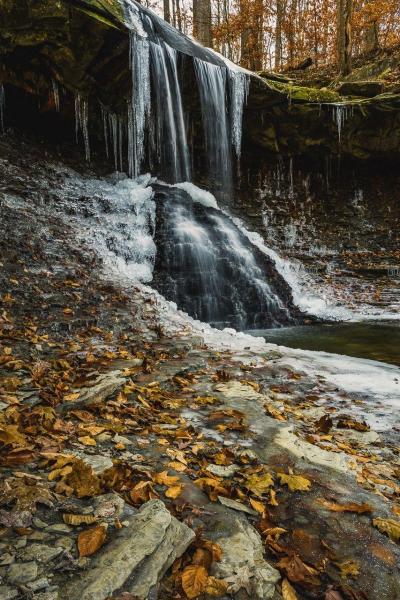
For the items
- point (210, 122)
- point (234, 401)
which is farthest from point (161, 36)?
point (234, 401)

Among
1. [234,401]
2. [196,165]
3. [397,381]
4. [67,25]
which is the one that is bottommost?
[397,381]

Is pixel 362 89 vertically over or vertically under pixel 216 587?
over

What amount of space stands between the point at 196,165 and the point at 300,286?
6504 mm

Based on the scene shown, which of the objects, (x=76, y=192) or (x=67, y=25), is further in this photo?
(x=76, y=192)

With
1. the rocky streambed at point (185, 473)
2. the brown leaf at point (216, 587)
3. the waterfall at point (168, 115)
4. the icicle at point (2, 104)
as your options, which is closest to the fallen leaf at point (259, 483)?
the rocky streambed at point (185, 473)

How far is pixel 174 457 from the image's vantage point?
209cm

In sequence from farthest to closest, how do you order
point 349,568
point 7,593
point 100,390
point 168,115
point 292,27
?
point 292,27 → point 168,115 → point 100,390 → point 349,568 → point 7,593

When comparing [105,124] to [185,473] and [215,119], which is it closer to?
[215,119]

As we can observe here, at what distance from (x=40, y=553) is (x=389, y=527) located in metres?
1.49

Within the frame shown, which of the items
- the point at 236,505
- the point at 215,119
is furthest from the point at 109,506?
the point at 215,119

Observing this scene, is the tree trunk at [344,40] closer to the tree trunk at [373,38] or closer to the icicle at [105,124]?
the tree trunk at [373,38]

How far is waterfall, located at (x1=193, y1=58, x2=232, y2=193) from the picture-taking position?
11.7 metres

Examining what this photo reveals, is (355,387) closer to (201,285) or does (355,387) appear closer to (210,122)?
(201,285)

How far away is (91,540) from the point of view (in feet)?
4.26
